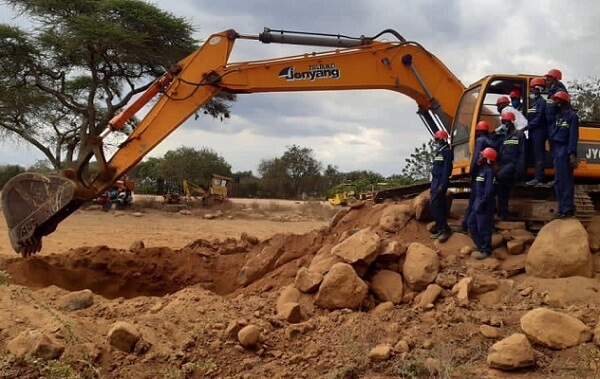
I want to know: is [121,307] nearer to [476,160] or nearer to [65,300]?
[65,300]

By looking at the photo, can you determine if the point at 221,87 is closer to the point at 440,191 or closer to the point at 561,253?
the point at 440,191

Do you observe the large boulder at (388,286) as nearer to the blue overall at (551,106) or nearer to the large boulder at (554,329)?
the large boulder at (554,329)

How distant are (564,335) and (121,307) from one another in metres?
4.07

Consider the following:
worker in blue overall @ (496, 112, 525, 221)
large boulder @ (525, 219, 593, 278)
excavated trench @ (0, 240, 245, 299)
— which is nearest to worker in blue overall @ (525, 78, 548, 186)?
worker in blue overall @ (496, 112, 525, 221)

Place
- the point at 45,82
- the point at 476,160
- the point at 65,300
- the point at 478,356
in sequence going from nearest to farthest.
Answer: the point at 478,356 → the point at 65,300 → the point at 476,160 → the point at 45,82

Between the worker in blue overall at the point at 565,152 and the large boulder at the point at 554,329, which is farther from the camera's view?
the worker in blue overall at the point at 565,152

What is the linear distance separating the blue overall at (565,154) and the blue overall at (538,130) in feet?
1.01

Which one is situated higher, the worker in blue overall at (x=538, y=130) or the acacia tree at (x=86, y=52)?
the acacia tree at (x=86, y=52)

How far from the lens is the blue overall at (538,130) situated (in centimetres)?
707

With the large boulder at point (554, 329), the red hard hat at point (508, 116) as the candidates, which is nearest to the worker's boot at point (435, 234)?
the red hard hat at point (508, 116)

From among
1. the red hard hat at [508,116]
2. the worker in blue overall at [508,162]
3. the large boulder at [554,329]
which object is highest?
the red hard hat at [508,116]

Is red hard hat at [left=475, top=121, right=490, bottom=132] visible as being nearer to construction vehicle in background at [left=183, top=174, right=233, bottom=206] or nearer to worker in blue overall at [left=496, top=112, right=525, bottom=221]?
worker in blue overall at [left=496, top=112, right=525, bottom=221]

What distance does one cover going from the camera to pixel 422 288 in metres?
6.07

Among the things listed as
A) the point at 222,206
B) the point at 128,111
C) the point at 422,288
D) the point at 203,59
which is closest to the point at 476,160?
the point at 422,288
